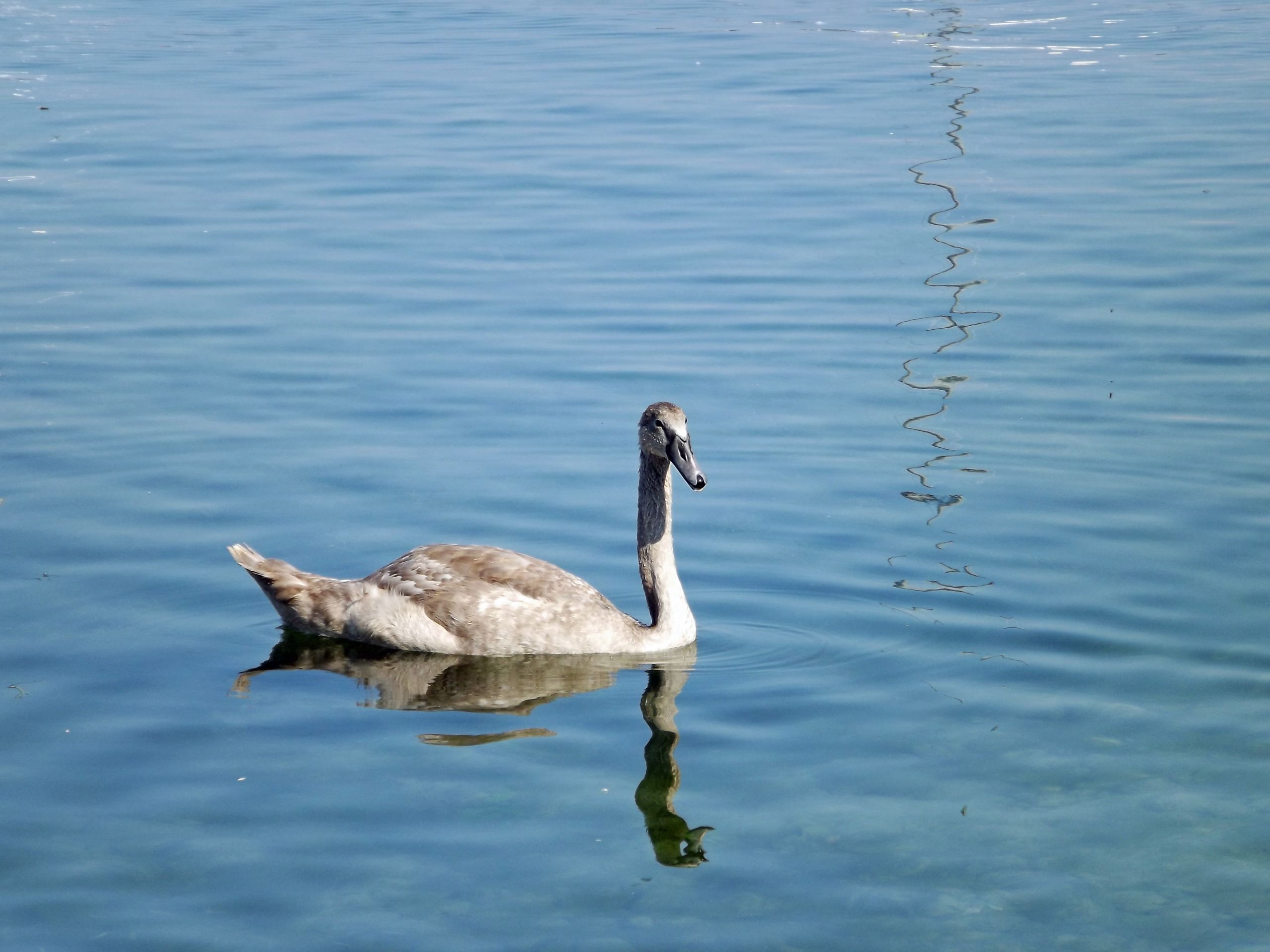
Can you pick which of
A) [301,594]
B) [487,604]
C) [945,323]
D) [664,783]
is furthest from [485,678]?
[945,323]

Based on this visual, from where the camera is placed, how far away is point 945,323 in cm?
1611

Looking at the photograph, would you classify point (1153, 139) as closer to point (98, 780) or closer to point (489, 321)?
point (489, 321)

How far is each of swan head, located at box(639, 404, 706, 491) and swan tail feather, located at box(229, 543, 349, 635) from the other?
1.95 meters

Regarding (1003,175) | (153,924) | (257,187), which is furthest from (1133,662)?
(257,187)

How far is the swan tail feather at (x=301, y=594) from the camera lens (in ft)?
32.6

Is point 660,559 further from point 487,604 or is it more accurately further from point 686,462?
point 487,604

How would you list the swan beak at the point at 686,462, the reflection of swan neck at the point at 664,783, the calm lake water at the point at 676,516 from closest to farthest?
1. the calm lake water at the point at 676,516
2. the reflection of swan neck at the point at 664,783
3. the swan beak at the point at 686,462

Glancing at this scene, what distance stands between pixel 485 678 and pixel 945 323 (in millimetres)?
7773

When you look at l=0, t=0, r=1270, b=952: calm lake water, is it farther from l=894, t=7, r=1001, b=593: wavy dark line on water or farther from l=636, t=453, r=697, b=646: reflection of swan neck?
l=636, t=453, r=697, b=646: reflection of swan neck

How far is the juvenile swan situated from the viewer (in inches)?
389

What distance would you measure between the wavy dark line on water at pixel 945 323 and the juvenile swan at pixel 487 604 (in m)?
1.63

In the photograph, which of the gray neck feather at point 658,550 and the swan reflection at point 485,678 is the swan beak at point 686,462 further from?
the swan reflection at point 485,678

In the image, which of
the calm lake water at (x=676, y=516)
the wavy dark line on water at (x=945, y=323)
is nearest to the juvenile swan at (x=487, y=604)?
the calm lake water at (x=676, y=516)

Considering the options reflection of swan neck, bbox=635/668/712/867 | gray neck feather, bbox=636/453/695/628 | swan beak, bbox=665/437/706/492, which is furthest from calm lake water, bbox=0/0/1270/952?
swan beak, bbox=665/437/706/492
